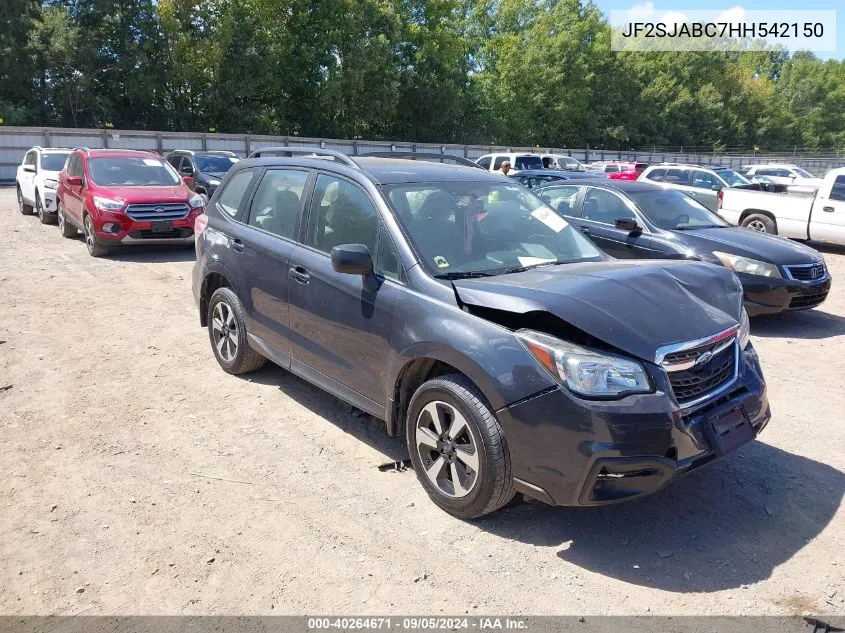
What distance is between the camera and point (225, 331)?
224 inches

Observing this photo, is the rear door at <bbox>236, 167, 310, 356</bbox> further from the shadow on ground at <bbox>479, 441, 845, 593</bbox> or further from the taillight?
the shadow on ground at <bbox>479, 441, 845, 593</bbox>

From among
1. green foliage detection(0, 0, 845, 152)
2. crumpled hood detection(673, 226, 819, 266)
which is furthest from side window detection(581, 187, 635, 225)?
green foliage detection(0, 0, 845, 152)

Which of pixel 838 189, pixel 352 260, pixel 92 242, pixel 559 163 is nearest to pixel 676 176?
pixel 838 189

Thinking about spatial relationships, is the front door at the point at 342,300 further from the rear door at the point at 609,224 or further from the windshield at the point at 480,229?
the rear door at the point at 609,224

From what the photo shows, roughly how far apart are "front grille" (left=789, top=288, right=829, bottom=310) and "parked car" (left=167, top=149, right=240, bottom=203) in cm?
1227

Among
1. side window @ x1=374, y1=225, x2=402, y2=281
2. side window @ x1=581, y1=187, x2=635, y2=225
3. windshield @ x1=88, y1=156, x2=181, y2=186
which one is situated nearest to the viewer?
side window @ x1=374, y1=225, x2=402, y2=281

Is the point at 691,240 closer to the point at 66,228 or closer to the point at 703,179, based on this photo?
the point at 66,228

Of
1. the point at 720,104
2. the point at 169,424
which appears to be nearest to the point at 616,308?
the point at 169,424

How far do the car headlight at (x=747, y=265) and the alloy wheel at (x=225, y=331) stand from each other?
212 inches

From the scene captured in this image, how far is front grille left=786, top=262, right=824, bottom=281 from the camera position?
765 cm

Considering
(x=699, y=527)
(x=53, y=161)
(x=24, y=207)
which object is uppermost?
(x=53, y=161)

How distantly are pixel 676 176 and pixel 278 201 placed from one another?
16393 millimetres

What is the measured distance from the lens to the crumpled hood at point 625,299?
3.25 m

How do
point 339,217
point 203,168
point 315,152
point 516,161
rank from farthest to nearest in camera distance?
point 516,161
point 203,168
point 315,152
point 339,217
